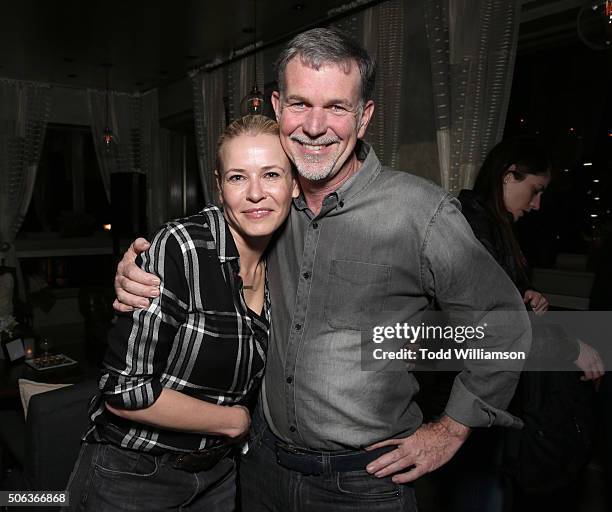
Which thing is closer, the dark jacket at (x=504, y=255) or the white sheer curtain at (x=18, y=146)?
the dark jacket at (x=504, y=255)

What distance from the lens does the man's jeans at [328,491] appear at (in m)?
1.32

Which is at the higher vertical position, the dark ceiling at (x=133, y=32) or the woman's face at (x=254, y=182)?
the dark ceiling at (x=133, y=32)

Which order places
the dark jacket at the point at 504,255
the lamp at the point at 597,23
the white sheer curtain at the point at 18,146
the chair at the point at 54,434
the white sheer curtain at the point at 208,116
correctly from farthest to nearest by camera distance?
the white sheer curtain at the point at 18,146 < the white sheer curtain at the point at 208,116 < the lamp at the point at 597,23 < the chair at the point at 54,434 < the dark jacket at the point at 504,255

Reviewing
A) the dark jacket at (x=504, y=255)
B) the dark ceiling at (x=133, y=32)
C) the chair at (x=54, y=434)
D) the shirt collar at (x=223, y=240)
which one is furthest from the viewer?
the dark ceiling at (x=133, y=32)

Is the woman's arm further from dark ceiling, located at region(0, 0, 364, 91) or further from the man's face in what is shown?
dark ceiling, located at region(0, 0, 364, 91)

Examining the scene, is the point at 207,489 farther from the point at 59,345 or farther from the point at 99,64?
the point at 99,64

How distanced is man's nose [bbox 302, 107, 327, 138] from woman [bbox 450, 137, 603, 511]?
831 mm

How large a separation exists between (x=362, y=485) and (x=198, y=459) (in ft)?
1.36

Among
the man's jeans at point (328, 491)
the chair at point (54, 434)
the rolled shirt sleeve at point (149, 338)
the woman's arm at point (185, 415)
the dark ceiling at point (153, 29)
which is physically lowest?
the chair at point (54, 434)

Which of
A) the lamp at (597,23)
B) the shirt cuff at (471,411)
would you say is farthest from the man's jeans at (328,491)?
the lamp at (597,23)

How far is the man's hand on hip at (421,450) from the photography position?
1.31 meters

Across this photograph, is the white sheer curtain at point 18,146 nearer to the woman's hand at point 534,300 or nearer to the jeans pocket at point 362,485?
the woman's hand at point 534,300

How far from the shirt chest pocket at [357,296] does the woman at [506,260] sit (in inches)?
27.7

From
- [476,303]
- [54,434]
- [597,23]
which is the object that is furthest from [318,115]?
[597,23]
